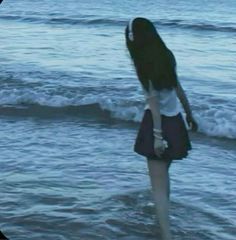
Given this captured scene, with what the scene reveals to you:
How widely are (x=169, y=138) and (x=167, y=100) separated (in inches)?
9.6

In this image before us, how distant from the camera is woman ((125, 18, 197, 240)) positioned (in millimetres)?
4352

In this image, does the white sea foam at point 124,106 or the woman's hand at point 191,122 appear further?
the white sea foam at point 124,106

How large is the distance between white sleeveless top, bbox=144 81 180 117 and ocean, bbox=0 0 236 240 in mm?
970

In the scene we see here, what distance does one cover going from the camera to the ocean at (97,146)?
523cm

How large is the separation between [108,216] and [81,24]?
2053 centimetres

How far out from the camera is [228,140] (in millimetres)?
8430

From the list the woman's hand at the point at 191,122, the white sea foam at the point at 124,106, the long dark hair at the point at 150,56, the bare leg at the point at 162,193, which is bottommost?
the white sea foam at the point at 124,106

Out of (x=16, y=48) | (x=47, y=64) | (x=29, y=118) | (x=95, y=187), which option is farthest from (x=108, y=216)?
(x=16, y=48)

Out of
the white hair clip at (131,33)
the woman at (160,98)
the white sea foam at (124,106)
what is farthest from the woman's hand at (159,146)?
the white sea foam at (124,106)

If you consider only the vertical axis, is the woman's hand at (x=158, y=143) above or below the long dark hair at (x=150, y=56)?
below

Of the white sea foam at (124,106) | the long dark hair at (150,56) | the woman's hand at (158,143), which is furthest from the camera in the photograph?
the white sea foam at (124,106)

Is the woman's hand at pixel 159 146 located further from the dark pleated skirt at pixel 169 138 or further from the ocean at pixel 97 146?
the ocean at pixel 97 146

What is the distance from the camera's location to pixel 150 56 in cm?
434

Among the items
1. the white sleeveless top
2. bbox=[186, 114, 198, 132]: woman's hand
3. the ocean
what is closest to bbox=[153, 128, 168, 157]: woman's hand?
the white sleeveless top
